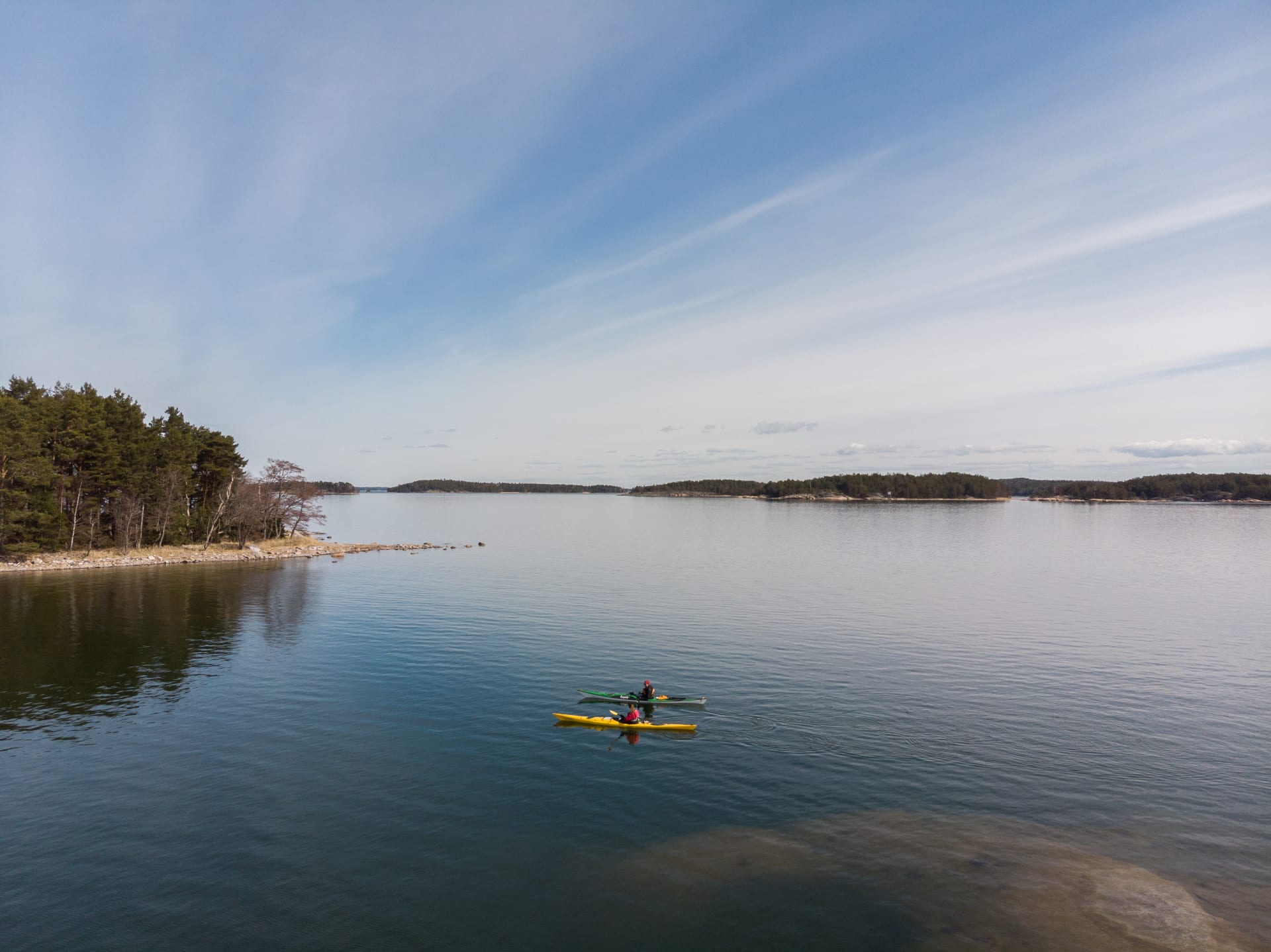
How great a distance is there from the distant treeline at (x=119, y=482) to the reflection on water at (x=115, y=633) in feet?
35.2

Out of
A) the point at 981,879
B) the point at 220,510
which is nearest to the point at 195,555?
the point at 220,510

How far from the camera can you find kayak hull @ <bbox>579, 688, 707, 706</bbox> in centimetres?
3750

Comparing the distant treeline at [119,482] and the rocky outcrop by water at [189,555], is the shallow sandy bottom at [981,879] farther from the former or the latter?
the rocky outcrop by water at [189,555]

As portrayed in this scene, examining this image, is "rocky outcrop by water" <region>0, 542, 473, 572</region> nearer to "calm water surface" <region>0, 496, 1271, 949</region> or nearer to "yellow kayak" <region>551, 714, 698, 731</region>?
"calm water surface" <region>0, 496, 1271, 949</region>

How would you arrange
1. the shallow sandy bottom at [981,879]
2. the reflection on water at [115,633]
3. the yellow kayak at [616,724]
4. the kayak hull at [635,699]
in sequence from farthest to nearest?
the reflection on water at [115,633] → the kayak hull at [635,699] → the yellow kayak at [616,724] → the shallow sandy bottom at [981,879]

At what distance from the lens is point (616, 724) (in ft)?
117

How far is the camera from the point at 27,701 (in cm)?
3894

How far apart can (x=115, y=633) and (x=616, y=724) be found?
46.2 metres

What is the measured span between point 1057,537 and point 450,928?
574 ft

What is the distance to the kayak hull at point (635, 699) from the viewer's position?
37.5m

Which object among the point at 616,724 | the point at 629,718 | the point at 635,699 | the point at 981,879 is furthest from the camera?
the point at 635,699

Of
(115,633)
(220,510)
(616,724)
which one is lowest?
(616,724)

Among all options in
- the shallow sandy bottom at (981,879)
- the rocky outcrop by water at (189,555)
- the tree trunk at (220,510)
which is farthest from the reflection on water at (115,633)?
the shallow sandy bottom at (981,879)

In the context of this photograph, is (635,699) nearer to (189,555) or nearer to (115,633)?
(115,633)
